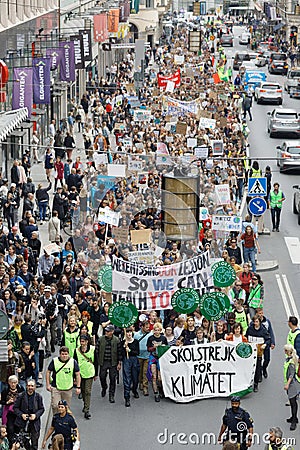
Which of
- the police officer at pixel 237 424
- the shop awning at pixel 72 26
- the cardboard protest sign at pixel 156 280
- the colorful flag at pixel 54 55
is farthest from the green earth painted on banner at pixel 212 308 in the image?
the shop awning at pixel 72 26

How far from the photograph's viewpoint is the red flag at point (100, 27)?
53.7 meters

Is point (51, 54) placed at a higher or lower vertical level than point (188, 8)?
higher

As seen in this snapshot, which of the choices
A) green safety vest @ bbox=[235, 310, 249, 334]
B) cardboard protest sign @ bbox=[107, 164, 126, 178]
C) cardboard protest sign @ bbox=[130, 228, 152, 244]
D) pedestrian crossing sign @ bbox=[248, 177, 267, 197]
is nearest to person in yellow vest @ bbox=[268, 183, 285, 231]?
pedestrian crossing sign @ bbox=[248, 177, 267, 197]

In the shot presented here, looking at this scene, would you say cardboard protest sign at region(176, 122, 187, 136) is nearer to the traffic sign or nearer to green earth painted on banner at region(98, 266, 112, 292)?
the traffic sign

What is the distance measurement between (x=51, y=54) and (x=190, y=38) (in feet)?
147

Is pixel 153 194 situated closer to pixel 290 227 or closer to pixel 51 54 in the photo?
pixel 290 227

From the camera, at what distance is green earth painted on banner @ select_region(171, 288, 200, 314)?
62.3 feet

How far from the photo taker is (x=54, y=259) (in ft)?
71.9

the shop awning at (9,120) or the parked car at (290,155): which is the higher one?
the shop awning at (9,120)

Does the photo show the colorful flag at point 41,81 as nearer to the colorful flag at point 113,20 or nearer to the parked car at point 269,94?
the colorful flag at point 113,20

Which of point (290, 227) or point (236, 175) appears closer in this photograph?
point (290, 227)

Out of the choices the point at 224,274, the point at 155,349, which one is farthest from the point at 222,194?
the point at 155,349

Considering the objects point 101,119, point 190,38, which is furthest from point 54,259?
point 190,38

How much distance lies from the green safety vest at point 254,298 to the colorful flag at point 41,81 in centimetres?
1633
